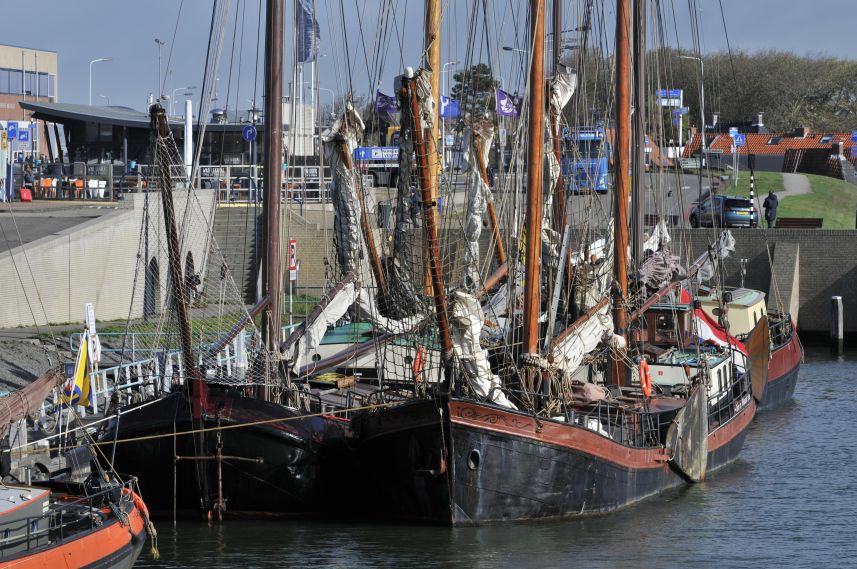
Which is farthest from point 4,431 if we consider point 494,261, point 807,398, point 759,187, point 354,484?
point 759,187

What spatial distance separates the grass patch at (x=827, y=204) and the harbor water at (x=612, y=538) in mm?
40950

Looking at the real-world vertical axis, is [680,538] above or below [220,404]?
below

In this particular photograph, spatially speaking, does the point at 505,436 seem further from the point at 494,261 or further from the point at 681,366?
the point at 494,261

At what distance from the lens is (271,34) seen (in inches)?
1000

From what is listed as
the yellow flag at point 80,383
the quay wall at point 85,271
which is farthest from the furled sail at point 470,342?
the quay wall at point 85,271

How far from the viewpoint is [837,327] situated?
49.2 metres

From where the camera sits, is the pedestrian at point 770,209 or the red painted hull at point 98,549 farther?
the pedestrian at point 770,209

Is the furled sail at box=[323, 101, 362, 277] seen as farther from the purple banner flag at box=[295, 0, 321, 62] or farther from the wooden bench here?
the wooden bench

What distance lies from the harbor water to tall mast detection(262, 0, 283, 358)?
3.63 m

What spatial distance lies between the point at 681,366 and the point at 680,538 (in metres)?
7.46

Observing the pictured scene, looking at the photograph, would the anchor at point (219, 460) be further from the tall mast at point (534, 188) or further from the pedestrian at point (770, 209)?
the pedestrian at point (770, 209)

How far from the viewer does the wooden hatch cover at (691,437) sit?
25656 millimetres

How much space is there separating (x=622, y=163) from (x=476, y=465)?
10958 millimetres

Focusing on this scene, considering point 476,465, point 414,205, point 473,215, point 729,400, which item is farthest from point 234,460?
point 729,400
